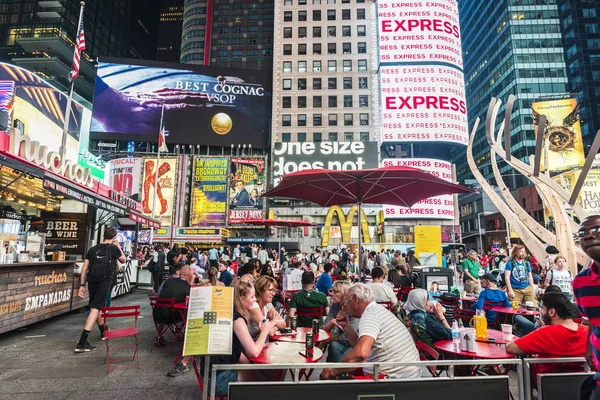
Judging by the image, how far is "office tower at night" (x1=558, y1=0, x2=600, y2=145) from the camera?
57.9 m

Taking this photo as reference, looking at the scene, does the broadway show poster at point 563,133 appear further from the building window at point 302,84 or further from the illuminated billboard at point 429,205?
the building window at point 302,84

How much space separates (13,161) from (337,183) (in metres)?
7.07

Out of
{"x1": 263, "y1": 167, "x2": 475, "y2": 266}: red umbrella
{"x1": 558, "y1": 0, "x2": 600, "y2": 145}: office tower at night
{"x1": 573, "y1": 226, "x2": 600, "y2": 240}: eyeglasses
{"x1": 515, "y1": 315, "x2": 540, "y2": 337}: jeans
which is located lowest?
{"x1": 515, "y1": 315, "x2": 540, "y2": 337}: jeans

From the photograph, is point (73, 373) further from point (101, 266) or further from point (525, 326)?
point (525, 326)

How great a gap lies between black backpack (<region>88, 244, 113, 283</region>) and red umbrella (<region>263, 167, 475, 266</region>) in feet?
11.1

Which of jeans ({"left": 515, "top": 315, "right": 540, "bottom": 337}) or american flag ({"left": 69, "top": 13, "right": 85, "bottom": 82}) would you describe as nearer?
jeans ({"left": 515, "top": 315, "right": 540, "bottom": 337})

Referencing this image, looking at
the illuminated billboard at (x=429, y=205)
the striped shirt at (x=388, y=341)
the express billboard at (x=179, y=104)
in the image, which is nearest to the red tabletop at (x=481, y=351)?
the striped shirt at (x=388, y=341)

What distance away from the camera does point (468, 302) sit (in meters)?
8.38

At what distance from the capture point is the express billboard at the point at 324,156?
42.1 metres

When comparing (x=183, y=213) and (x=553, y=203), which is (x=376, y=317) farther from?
(x=183, y=213)

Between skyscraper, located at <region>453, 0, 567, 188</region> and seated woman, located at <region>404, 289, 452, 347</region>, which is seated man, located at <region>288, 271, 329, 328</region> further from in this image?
skyscraper, located at <region>453, 0, 567, 188</region>

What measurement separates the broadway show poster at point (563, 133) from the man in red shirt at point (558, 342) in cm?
2701

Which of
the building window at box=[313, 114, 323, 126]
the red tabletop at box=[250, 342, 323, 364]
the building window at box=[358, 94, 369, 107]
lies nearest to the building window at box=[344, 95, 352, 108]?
Result: the building window at box=[358, 94, 369, 107]

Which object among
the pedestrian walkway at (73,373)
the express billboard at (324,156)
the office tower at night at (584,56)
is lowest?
the pedestrian walkway at (73,373)
